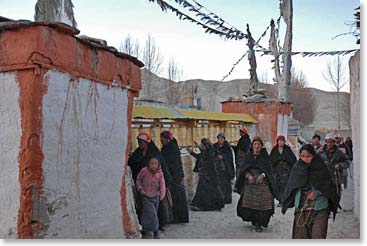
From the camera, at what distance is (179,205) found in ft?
10.6

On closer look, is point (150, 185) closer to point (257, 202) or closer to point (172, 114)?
point (257, 202)

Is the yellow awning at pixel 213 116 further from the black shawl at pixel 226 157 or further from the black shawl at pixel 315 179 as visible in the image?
the black shawl at pixel 315 179

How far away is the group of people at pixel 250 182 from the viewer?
2158 mm

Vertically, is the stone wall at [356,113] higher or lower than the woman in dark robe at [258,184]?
higher

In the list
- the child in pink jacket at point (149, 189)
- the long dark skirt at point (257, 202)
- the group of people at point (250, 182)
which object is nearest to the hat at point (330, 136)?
the group of people at point (250, 182)

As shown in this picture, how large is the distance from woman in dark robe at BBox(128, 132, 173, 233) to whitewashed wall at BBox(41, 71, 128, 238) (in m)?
0.40

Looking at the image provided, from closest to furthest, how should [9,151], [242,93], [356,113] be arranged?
[9,151] < [356,113] < [242,93]

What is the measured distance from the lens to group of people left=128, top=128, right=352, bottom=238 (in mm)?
2158

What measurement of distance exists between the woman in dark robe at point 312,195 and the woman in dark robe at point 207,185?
1579mm

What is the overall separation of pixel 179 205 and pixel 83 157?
1502 millimetres

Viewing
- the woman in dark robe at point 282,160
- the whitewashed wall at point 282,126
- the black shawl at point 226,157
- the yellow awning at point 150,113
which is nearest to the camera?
the yellow awning at point 150,113

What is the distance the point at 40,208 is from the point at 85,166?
338mm

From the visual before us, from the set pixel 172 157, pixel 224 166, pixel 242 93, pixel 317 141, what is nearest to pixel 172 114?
pixel 172 157

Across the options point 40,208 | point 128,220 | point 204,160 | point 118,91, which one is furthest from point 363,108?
point 204,160
